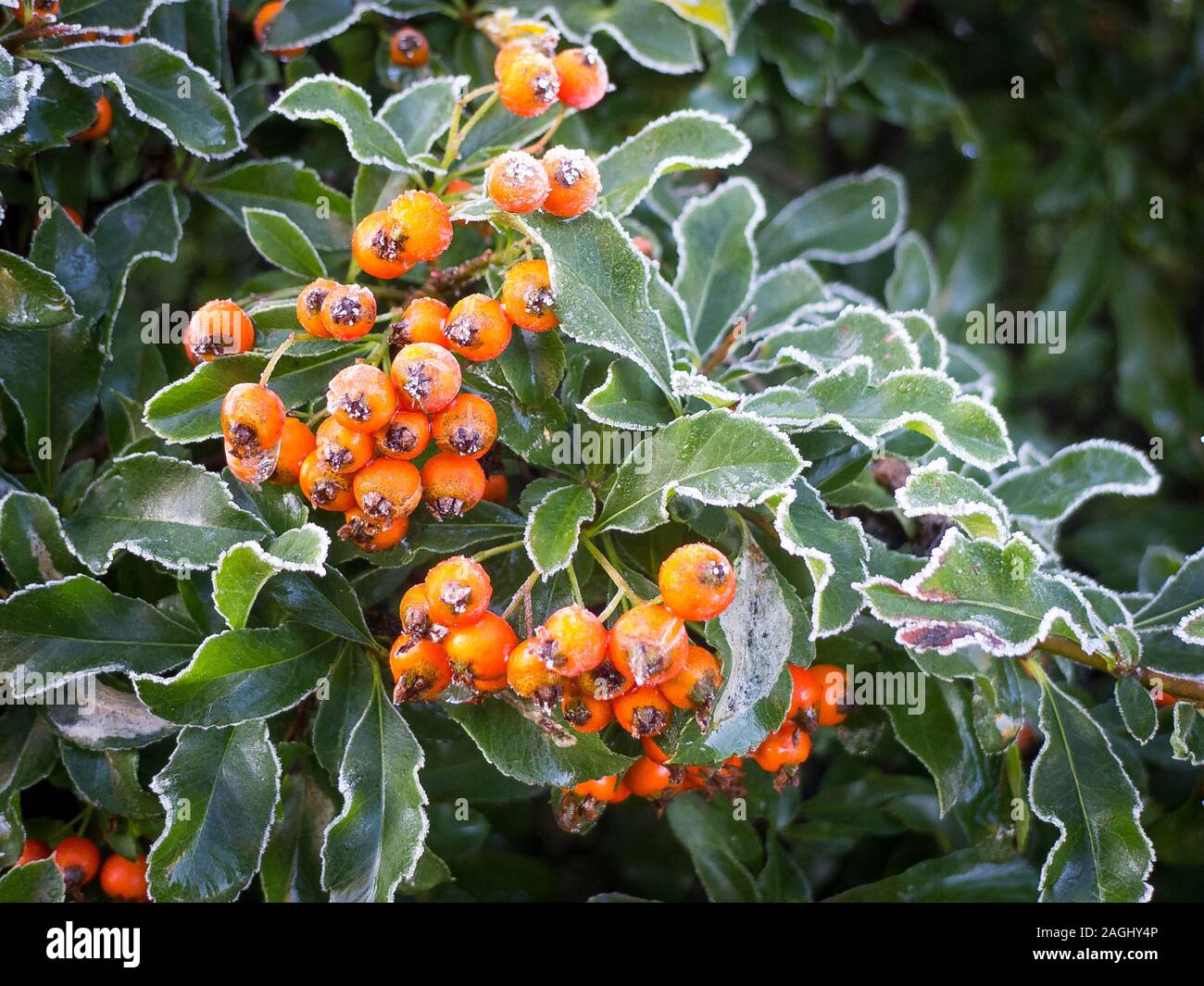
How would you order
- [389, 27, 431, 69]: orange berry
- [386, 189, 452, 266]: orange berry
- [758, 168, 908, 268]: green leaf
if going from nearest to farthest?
[386, 189, 452, 266]: orange berry
[389, 27, 431, 69]: orange berry
[758, 168, 908, 268]: green leaf

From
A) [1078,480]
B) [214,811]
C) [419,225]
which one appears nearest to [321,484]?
[419,225]

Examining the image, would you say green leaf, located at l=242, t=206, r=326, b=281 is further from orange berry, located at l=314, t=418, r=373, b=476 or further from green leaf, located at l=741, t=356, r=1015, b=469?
green leaf, located at l=741, t=356, r=1015, b=469

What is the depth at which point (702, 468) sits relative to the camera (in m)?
0.91

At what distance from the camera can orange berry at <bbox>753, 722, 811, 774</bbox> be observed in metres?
1.07

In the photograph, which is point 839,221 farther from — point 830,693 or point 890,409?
point 830,693

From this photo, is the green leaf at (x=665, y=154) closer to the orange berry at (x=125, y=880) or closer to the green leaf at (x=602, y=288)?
the green leaf at (x=602, y=288)

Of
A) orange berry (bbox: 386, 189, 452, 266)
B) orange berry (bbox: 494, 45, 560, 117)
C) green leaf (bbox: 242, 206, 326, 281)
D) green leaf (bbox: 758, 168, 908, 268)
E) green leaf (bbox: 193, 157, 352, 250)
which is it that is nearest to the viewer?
orange berry (bbox: 386, 189, 452, 266)

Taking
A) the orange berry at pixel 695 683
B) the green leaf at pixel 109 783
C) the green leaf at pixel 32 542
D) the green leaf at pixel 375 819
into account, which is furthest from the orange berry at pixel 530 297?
the green leaf at pixel 109 783

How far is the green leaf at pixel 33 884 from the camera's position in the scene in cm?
104

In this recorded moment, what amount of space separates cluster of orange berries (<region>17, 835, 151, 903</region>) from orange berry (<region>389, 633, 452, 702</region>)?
0.45m

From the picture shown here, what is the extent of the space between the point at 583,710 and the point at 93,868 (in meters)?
0.66

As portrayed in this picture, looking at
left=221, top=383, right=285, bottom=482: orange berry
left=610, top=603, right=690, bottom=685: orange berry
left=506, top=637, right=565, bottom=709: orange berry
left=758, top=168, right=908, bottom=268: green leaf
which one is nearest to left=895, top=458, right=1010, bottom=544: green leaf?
left=610, top=603, right=690, bottom=685: orange berry

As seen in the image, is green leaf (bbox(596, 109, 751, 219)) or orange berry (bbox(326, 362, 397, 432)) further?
green leaf (bbox(596, 109, 751, 219))
